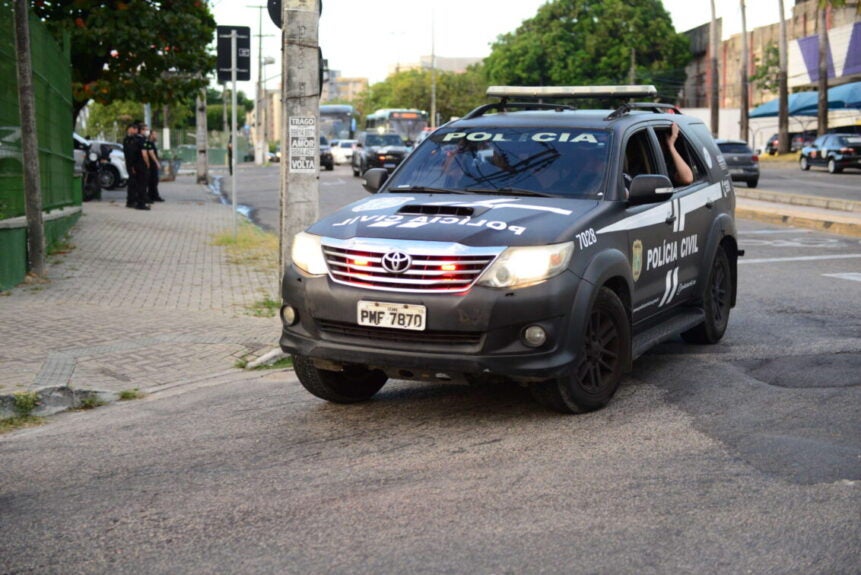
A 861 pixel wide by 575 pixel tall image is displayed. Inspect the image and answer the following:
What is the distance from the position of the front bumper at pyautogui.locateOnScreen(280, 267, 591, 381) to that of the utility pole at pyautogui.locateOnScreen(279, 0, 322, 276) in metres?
3.75

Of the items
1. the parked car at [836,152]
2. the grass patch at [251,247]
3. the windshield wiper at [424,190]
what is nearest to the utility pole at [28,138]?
the grass patch at [251,247]

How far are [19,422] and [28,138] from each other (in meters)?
5.89

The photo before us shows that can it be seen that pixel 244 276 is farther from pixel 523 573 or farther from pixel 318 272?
pixel 523 573

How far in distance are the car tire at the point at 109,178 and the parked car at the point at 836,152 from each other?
27.1 metres

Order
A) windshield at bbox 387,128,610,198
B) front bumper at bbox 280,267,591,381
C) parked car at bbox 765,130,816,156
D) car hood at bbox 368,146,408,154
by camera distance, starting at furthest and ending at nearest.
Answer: parked car at bbox 765,130,816,156
car hood at bbox 368,146,408,154
windshield at bbox 387,128,610,198
front bumper at bbox 280,267,591,381

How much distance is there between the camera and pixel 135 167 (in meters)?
24.3

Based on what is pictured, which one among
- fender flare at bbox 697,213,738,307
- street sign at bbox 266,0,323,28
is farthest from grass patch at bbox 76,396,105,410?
fender flare at bbox 697,213,738,307

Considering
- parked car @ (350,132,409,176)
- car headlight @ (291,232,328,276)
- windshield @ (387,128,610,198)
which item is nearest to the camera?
car headlight @ (291,232,328,276)

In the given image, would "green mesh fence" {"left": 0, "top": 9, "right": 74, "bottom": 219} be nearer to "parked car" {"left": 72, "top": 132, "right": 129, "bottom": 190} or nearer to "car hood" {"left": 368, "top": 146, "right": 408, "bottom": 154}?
"parked car" {"left": 72, "top": 132, "right": 129, "bottom": 190}

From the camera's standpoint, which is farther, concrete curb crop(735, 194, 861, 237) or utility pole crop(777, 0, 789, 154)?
utility pole crop(777, 0, 789, 154)

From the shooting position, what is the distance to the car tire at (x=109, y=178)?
31391 millimetres

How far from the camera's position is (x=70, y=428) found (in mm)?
6539

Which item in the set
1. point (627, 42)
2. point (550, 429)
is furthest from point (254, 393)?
point (627, 42)

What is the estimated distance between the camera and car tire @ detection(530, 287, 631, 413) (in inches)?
243
